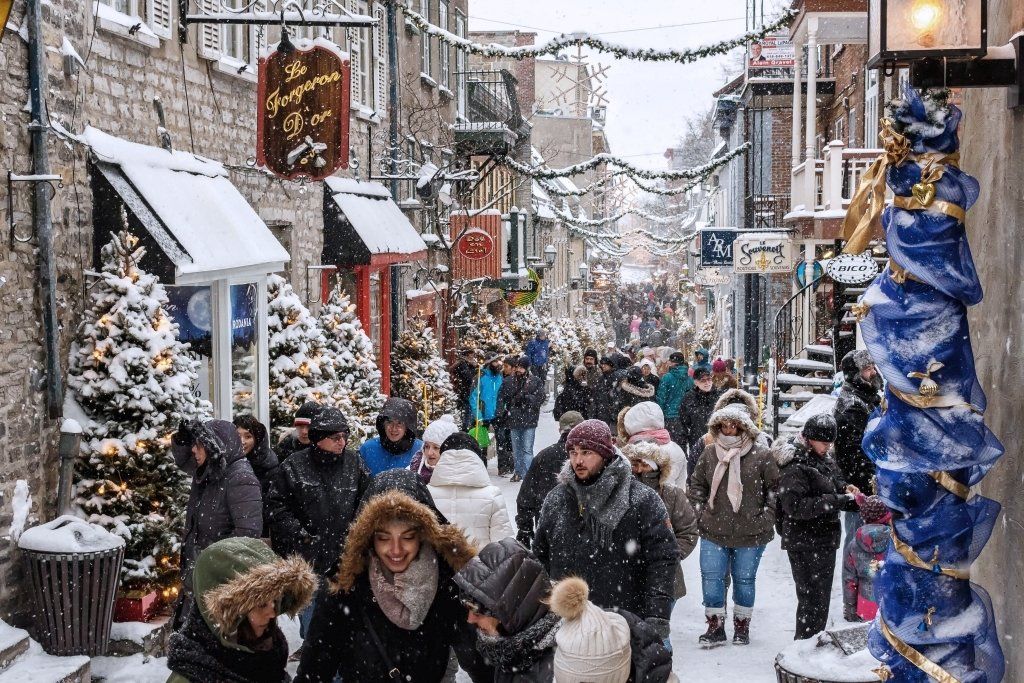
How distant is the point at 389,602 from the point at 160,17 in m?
7.93

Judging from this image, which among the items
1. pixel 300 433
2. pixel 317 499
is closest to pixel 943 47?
pixel 317 499

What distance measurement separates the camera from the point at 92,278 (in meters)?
9.27

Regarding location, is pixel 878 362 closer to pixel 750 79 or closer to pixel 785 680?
pixel 785 680

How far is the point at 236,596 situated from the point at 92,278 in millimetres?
5881

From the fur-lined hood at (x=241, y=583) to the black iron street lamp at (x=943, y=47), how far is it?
2700 mm

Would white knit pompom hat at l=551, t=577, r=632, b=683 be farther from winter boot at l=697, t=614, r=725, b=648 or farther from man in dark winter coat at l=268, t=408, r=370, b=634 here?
winter boot at l=697, t=614, r=725, b=648

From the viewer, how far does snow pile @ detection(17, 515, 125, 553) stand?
25.6 ft

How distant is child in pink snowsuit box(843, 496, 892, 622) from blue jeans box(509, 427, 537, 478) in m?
7.77

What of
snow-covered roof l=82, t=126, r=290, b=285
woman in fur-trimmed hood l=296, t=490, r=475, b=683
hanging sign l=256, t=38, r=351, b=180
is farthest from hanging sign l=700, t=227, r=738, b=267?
woman in fur-trimmed hood l=296, t=490, r=475, b=683

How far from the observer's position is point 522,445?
640 inches

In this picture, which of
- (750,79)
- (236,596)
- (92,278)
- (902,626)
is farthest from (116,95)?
(750,79)

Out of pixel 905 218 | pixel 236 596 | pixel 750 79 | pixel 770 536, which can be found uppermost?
pixel 750 79

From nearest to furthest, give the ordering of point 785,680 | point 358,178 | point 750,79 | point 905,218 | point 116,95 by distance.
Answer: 1. point 905,218
2. point 785,680
3. point 116,95
4. point 358,178
5. point 750,79

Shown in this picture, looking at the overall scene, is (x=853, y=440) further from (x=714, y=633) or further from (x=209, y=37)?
(x=209, y=37)
